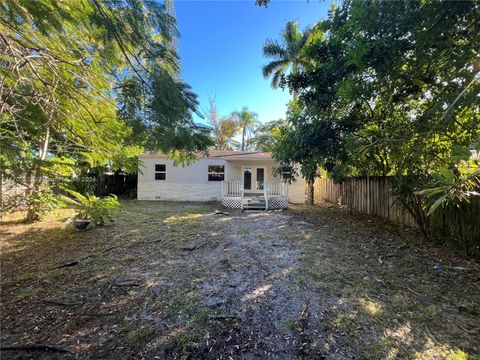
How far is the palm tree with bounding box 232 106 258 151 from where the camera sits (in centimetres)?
2809

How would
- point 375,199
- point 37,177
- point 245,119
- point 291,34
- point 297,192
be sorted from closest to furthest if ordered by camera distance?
point 37,177 < point 375,199 < point 297,192 < point 291,34 < point 245,119

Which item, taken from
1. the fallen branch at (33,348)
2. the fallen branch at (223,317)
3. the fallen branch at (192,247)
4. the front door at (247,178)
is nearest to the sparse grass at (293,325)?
the fallen branch at (223,317)

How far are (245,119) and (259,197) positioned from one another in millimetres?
17790

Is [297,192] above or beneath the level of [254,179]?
beneath

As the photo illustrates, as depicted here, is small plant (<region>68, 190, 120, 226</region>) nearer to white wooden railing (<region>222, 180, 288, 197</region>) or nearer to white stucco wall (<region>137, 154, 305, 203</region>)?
white wooden railing (<region>222, 180, 288, 197</region>)

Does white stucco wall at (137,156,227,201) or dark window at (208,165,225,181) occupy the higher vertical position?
dark window at (208,165,225,181)

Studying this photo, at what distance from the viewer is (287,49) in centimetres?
1541

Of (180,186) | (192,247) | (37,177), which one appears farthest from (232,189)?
(37,177)

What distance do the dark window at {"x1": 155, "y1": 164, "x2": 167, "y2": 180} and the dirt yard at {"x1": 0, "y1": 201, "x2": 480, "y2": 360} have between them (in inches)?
352

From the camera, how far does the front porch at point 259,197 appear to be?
1202 cm

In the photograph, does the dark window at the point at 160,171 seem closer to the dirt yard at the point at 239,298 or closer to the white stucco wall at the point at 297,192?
the white stucco wall at the point at 297,192

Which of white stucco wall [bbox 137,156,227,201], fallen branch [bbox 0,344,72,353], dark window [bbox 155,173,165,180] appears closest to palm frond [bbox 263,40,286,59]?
white stucco wall [bbox 137,156,227,201]

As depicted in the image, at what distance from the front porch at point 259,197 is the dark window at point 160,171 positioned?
4.53m

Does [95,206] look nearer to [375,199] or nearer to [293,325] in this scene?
[293,325]
